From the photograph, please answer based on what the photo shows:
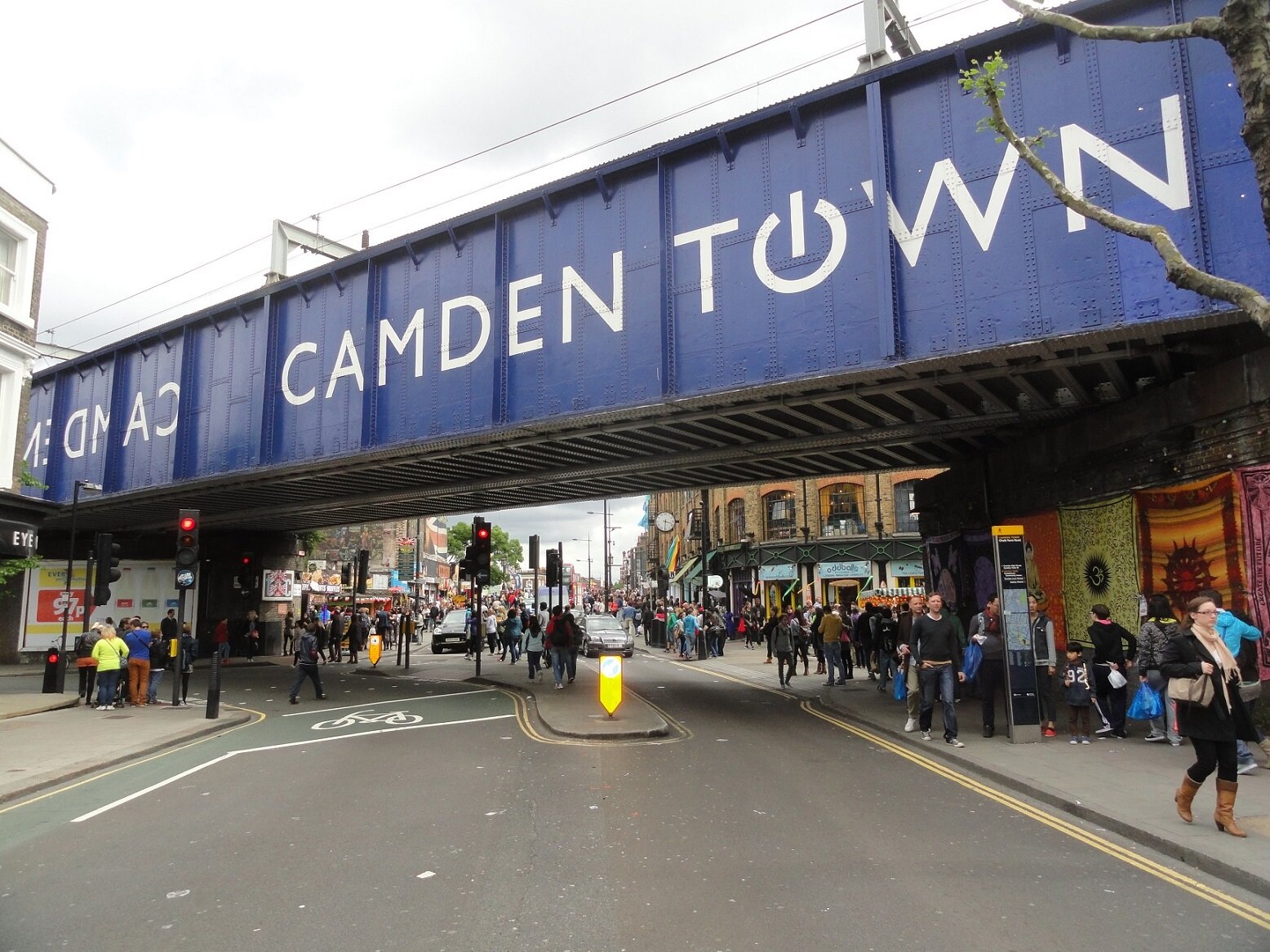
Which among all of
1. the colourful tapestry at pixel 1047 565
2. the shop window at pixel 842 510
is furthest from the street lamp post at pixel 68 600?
the shop window at pixel 842 510

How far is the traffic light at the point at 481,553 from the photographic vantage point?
71.6 ft

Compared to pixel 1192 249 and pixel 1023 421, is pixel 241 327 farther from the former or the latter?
pixel 1192 249

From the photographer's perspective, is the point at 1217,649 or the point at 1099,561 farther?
the point at 1099,561

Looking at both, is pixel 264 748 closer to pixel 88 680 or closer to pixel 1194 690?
pixel 88 680

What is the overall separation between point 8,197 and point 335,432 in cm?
873

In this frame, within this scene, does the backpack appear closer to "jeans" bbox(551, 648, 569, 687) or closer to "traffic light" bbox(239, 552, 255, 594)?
"jeans" bbox(551, 648, 569, 687)

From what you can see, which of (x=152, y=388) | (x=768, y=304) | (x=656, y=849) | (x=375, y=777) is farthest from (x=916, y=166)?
(x=152, y=388)

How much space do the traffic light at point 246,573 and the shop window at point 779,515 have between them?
23.4 meters

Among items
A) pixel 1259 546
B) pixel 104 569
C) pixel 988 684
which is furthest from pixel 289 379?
pixel 1259 546

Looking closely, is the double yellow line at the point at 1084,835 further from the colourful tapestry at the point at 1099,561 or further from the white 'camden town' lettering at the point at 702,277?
the white 'camden town' lettering at the point at 702,277

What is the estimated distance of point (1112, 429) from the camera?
12328 millimetres

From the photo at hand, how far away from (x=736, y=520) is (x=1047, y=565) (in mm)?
30676

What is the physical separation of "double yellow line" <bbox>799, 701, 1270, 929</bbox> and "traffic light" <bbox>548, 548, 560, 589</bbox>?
16.8 metres

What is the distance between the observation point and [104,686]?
1636cm
